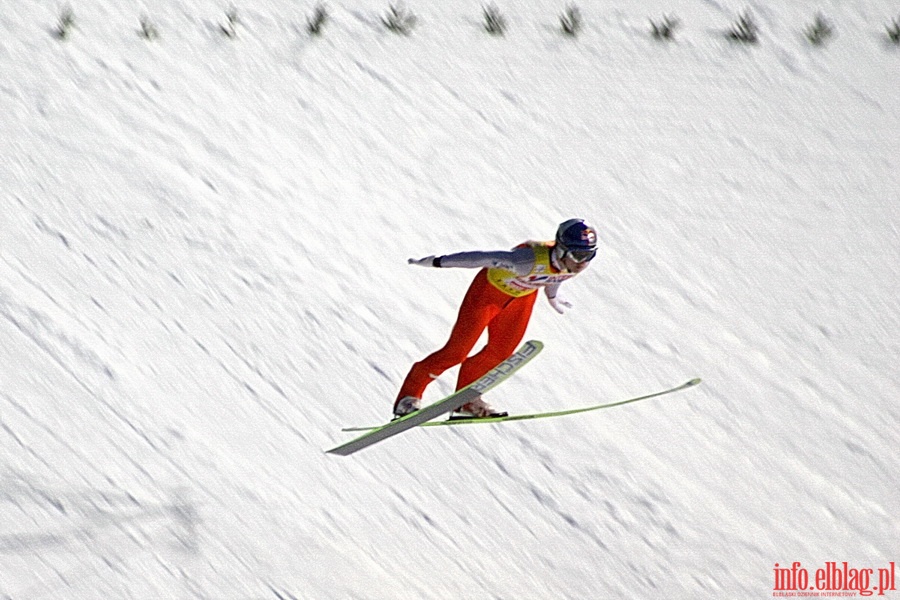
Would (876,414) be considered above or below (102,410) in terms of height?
above

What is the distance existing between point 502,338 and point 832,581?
2.79 m

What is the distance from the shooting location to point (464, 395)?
7910mm

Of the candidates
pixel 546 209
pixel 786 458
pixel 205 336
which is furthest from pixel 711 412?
pixel 205 336

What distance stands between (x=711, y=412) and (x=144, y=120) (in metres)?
4.50

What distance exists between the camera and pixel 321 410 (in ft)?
29.7

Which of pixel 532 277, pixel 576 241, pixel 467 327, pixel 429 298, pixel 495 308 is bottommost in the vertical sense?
pixel 429 298

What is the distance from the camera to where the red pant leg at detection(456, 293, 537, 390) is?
25.9 ft

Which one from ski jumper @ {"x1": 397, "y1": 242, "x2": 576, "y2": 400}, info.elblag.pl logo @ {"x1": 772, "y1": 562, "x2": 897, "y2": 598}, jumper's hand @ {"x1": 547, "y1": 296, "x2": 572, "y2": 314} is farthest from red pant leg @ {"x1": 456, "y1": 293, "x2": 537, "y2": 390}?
info.elblag.pl logo @ {"x1": 772, "y1": 562, "x2": 897, "y2": 598}

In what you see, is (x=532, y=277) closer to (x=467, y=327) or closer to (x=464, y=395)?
(x=467, y=327)

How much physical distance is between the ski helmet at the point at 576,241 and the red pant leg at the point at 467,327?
52 cm

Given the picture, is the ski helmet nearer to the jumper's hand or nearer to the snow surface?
the jumper's hand


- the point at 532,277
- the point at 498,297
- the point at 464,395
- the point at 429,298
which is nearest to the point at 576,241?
the point at 532,277

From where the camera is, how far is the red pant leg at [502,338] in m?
7.90

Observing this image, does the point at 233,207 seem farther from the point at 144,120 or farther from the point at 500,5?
the point at 500,5
